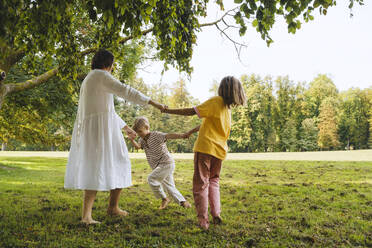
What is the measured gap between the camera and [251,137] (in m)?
51.4


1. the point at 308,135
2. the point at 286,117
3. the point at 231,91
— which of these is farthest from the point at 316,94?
the point at 231,91

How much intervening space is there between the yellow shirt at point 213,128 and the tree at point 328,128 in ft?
172

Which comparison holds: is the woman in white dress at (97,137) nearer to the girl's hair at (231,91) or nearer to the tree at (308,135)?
the girl's hair at (231,91)

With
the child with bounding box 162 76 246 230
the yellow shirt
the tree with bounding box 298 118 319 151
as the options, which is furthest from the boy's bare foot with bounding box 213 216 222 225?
the tree with bounding box 298 118 319 151

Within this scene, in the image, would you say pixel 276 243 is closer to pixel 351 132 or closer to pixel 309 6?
pixel 309 6

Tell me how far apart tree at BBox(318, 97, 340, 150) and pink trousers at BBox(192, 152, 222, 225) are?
5228 cm

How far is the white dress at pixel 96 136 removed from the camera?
10.9ft

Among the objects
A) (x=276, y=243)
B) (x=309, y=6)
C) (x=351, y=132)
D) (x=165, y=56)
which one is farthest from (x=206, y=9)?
(x=351, y=132)

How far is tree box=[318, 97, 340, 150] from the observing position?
50.2m

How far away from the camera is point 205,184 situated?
3572 millimetres

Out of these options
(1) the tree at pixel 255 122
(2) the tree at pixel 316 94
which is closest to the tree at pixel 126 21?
(1) the tree at pixel 255 122

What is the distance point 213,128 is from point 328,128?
53622 mm

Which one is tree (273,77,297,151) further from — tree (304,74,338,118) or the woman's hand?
the woman's hand

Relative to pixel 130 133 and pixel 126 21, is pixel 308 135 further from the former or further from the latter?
pixel 126 21
